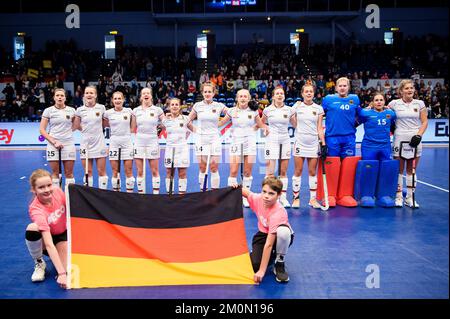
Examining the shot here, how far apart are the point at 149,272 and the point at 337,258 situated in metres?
1.98

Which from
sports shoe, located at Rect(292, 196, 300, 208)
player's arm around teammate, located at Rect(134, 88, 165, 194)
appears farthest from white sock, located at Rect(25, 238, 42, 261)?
sports shoe, located at Rect(292, 196, 300, 208)

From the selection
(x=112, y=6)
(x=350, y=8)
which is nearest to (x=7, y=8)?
(x=112, y=6)

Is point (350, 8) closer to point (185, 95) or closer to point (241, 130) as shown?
point (185, 95)

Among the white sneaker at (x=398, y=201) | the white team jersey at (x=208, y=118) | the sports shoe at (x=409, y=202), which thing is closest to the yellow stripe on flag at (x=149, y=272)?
the white team jersey at (x=208, y=118)

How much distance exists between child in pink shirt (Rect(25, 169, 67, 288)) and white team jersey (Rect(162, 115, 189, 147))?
2.71 meters

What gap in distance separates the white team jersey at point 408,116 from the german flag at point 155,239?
357cm

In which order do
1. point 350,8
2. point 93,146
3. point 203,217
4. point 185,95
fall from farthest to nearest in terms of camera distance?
point 350,8 < point 185,95 < point 93,146 < point 203,217

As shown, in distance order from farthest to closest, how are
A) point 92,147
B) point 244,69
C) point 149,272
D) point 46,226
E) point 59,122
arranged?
point 244,69 < point 92,147 < point 59,122 < point 149,272 < point 46,226

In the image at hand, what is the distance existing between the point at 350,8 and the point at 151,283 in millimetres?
22202

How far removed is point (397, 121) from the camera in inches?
261

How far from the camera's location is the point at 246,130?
6.57m

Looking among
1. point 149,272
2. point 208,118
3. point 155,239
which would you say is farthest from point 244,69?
point 149,272

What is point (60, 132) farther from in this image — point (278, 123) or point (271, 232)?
point (271, 232)

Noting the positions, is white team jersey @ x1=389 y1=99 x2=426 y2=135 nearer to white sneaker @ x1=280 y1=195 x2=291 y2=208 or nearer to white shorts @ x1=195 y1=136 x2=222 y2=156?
white sneaker @ x1=280 y1=195 x2=291 y2=208
